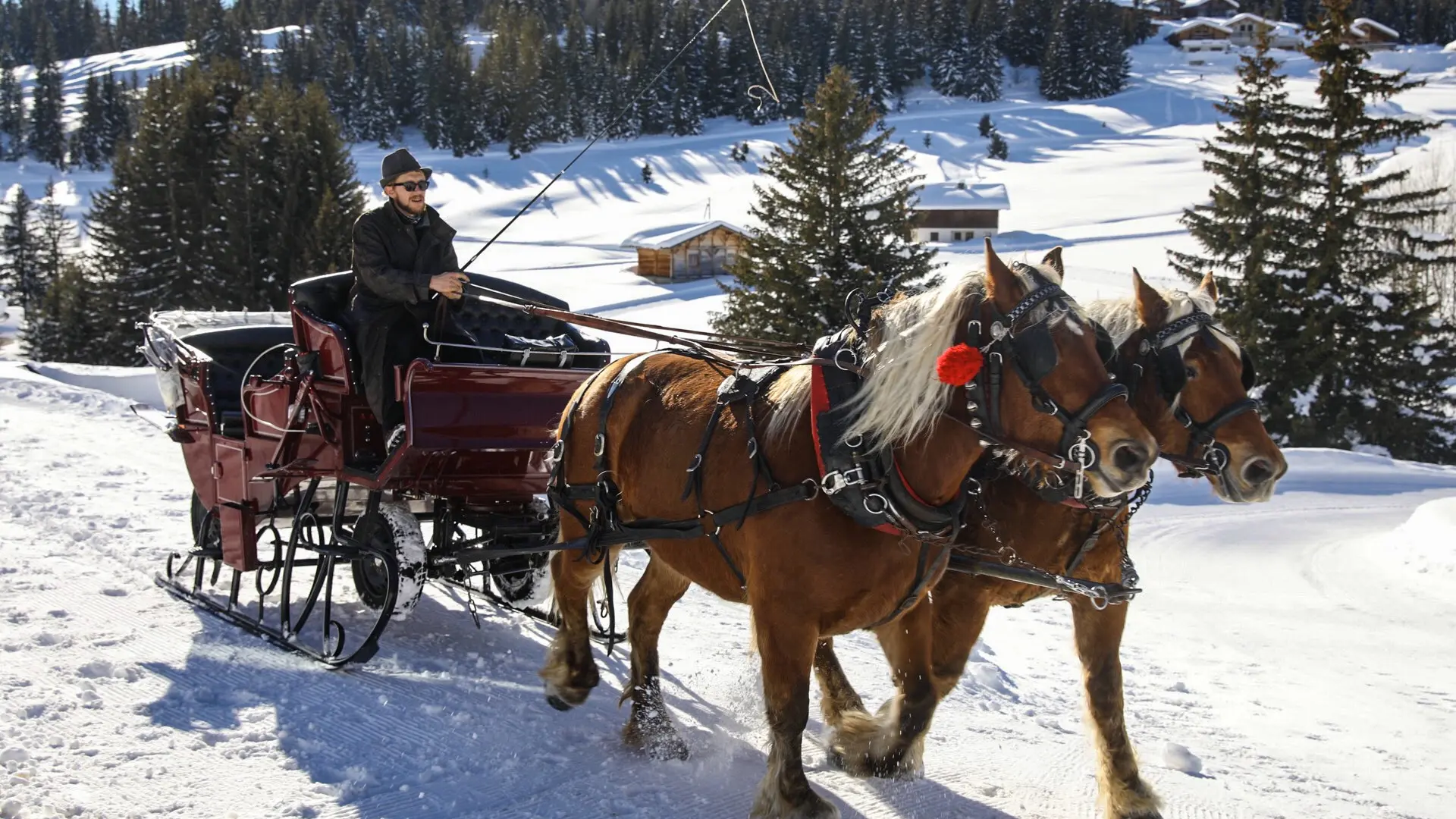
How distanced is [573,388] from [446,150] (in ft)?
281

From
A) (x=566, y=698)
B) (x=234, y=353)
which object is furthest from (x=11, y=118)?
(x=566, y=698)

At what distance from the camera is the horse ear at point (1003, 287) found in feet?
11.8

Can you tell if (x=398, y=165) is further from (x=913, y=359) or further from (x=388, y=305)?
(x=913, y=359)

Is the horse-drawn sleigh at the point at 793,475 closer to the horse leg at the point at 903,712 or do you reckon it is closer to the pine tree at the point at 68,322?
the horse leg at the point at 903,712

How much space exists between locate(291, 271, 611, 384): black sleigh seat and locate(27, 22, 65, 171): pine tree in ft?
351

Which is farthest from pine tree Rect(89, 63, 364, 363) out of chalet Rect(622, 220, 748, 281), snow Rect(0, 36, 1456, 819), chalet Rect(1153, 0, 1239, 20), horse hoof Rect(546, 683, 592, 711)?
chalet Rect(1153, 0, 1239, 20)

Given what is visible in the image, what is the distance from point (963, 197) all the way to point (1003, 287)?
5607cm

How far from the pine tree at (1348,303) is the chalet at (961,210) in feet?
107

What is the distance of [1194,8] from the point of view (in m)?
129

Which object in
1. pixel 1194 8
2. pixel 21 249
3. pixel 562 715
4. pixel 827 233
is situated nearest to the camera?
pixel 562 715

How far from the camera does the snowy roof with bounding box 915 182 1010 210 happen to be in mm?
57156

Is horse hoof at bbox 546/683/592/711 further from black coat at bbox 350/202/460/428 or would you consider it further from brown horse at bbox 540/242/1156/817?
black coat at bbox 350/202/460/428

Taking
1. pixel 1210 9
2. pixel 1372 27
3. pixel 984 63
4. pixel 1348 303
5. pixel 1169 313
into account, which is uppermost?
pixel 1210 9

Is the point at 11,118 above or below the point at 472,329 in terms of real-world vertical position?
above
